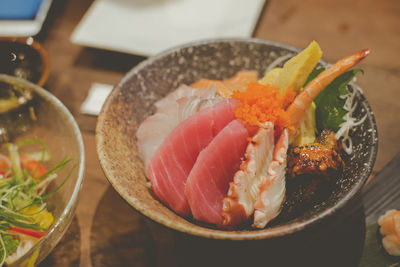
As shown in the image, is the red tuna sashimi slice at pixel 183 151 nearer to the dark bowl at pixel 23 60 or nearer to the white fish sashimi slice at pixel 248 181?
the white fish sashimi slice at pixel 248 181

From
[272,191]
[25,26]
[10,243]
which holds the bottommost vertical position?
[10,243]

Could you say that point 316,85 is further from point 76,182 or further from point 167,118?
point 76,182

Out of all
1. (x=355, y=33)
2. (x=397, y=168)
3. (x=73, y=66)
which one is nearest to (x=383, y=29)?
(x=355, y=33)

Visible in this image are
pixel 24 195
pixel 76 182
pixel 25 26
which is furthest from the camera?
pixel 25 26

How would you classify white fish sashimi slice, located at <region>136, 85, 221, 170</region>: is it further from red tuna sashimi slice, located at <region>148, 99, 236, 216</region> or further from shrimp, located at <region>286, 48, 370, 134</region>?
shrimp, located at <region>286, 48, 370, 134</region>

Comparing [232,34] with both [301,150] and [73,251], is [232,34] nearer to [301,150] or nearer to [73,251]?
[301,150]

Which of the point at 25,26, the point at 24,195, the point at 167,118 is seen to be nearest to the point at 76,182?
the point at 24,195

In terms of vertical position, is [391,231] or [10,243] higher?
[391,231]

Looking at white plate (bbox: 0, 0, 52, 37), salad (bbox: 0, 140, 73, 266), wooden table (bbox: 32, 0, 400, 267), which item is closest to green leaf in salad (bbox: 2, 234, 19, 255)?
salad (bbox: 0, 140, 73, 266)
